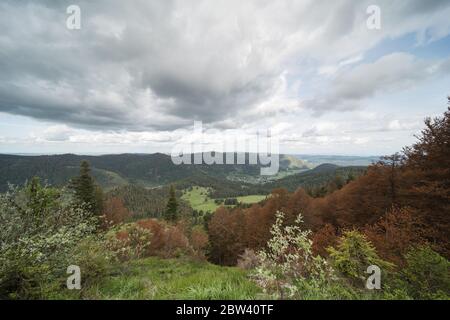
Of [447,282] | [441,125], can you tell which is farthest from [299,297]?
[441,125]

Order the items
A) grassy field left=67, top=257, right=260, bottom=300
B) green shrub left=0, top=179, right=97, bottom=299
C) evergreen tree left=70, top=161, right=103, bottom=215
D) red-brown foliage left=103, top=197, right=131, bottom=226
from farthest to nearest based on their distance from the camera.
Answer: red-brown foliage left=103, top=197, right=131, bottom=226
evergreen tree left=70, top=161, right=103, bottom=215
grassy field left=67, top=257, right=260, bottom=300
green shrub left=0, top=179, right=97, bottom=299

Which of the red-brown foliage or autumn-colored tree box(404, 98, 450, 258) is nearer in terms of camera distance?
Result: autumn-colored tree box(404, 98, 450, 258)

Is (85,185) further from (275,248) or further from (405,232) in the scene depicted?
(405,232)

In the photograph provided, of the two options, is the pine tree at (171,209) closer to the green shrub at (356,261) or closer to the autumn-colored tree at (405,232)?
the autumn-colored tree at (405,232)

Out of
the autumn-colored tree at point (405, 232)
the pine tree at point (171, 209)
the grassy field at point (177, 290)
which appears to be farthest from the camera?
the pine tree at point (171, 209)

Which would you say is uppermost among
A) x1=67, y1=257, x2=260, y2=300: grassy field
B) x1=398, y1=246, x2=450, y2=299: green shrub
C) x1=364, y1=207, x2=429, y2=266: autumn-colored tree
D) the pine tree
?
x1=398, y1=246, x2=450, y2=299: green shrub

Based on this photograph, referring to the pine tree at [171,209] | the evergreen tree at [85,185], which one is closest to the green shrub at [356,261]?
the evergreen tree at [85,185]

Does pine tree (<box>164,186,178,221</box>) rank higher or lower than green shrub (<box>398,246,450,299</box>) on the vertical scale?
lower

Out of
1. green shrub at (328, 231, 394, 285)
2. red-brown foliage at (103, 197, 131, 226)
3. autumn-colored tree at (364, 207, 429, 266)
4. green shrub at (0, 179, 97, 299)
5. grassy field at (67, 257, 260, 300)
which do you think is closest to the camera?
green shrub at (0, 179, 97, 299)

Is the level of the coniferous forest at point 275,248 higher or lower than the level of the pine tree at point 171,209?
higher

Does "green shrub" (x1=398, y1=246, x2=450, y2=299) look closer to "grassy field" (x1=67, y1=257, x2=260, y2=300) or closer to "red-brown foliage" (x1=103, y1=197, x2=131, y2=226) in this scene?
"grassy field" (x1=67, y1=257, x2=260, y2=300)

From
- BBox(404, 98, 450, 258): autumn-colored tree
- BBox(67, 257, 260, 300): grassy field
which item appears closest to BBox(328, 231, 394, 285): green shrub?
BBox(67, 257, 260, 300): grassy field

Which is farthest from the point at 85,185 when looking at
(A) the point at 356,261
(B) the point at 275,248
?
(A) the point at 356,261

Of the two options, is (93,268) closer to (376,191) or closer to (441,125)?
(441,125)
